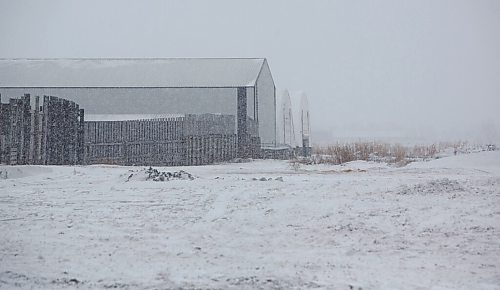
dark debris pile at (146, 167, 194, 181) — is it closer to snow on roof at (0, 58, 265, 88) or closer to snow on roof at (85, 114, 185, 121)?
snow on roof at (0, 58, 265, 88)

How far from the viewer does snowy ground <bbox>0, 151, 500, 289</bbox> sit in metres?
4.70

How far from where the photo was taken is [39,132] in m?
16.5

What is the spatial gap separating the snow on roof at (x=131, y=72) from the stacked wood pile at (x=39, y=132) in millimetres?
7987

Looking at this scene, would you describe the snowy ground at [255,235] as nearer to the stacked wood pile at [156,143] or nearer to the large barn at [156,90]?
the stacked wood pile at [156,143]

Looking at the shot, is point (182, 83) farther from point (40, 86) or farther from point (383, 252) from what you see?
point (383, 252)

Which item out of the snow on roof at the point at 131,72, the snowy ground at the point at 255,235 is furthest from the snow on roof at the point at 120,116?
the snowy ground at the point at 255,235

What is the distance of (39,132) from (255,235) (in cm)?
1282

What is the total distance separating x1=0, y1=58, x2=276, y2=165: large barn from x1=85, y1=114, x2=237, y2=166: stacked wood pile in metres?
2.57

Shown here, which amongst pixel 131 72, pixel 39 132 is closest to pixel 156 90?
pixel 131 72

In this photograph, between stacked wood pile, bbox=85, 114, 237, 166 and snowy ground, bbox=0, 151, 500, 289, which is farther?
stacked wood pile, bbox=85, 114, 237, 166

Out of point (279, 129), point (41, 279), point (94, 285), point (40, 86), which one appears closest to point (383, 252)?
point (94, 285)

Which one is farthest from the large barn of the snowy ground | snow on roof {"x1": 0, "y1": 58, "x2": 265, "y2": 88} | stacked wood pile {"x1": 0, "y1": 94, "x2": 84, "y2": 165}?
the snowy ground

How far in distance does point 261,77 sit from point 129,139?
29.6 ft

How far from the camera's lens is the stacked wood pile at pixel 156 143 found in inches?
828
